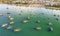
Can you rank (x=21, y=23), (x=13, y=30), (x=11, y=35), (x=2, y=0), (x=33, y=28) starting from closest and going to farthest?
(x=11, y=35), (x=13, y=30), (x=33, y=28), (x=21, y=23), (x=2, y=0)

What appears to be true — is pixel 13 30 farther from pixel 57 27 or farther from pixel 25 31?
pixel 57 27

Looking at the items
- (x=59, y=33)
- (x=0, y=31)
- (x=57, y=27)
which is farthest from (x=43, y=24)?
(x=0, y=31)

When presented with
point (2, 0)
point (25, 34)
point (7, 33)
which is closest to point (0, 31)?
point (7, 33)

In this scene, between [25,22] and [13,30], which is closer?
[13,30]

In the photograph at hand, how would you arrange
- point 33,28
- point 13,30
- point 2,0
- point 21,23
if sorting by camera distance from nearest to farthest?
point 13,30 → point 33,28 → point 21,23 → point 2,0

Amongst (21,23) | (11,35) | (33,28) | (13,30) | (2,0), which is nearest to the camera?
(11,35)

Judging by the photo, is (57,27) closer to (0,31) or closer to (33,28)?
(33,28)

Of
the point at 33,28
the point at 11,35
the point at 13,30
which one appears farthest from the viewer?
the point at 33,28

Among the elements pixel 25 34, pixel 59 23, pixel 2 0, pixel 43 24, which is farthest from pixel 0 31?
pixel 2 0

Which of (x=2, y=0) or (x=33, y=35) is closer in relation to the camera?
(x=33, y=35)
